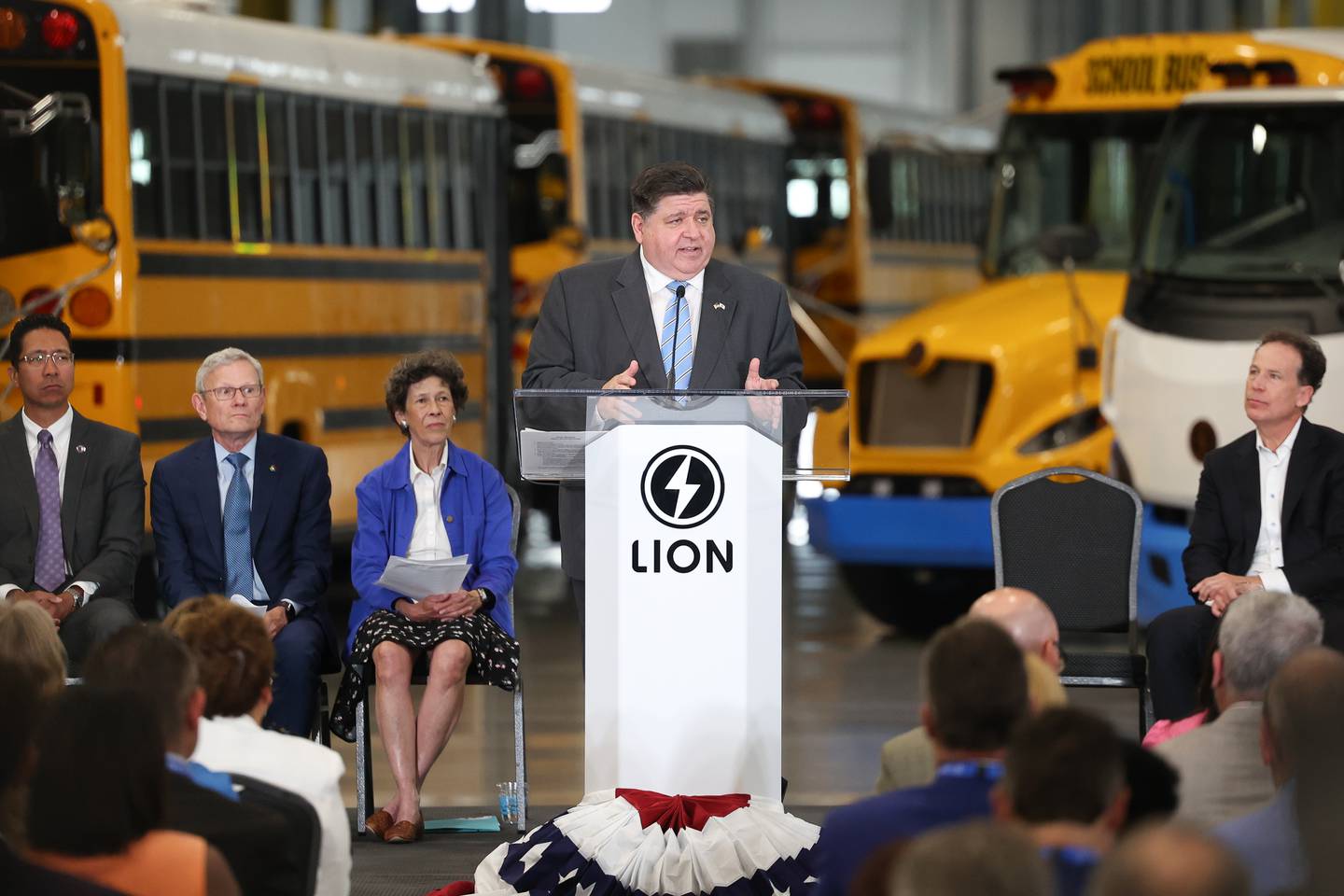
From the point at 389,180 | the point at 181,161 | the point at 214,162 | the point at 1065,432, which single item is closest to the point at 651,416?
the point at 1065,432

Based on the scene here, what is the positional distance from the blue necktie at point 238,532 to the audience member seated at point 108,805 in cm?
334

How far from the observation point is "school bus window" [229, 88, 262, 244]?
12.2 metres

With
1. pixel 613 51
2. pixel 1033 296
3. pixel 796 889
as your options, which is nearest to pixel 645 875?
pixel 796 889

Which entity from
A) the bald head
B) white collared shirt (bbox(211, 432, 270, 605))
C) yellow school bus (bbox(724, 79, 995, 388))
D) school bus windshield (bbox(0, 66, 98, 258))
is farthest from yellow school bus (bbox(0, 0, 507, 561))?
the bald head

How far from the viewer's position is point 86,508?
7.14m

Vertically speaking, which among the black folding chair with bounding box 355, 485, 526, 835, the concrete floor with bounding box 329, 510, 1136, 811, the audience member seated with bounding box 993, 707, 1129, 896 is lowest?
the concrete floor with bounding box 329, 510, 1136, 811

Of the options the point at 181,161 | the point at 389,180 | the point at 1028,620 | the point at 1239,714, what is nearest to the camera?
the point at 1239,714

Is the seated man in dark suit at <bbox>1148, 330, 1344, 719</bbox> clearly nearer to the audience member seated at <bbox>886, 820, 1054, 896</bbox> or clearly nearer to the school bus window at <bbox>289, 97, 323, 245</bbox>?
the audience member seated at <bbox>886, 820, 1054, 896</bbox>

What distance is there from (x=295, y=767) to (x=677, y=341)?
209 centimetres

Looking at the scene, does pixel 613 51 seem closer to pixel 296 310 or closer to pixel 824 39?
pixel 824 39

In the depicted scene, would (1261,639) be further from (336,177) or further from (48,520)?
(336,177)

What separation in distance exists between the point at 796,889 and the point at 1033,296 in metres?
6.68

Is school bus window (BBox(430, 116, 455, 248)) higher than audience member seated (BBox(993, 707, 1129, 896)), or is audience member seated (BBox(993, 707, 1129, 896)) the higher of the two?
→ school bus window (BBox(430, 116, 455, 248))

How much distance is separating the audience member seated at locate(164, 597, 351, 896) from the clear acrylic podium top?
1107 mm
